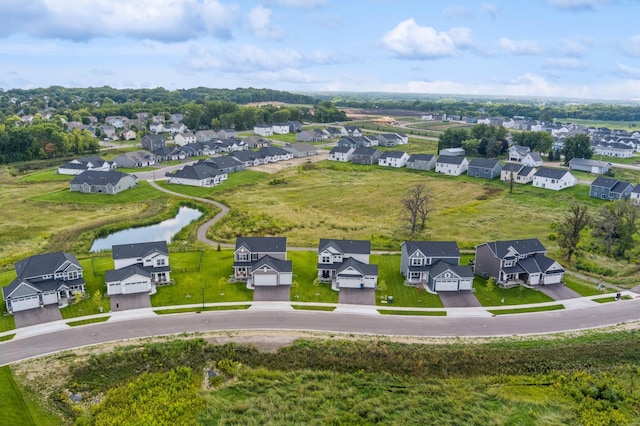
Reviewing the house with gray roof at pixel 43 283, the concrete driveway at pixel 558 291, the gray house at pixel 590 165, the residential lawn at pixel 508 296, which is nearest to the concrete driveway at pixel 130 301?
the house with gray roof at pixel 43 283

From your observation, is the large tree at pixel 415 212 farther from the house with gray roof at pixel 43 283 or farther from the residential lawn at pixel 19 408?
the residential lawn at pixel 19 408

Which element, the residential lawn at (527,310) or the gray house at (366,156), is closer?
the residential lawn at (527,310)

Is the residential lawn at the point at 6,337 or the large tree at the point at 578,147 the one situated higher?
the large tree at the point at 578,147

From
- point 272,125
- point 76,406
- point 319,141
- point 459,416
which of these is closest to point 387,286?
point 459,416

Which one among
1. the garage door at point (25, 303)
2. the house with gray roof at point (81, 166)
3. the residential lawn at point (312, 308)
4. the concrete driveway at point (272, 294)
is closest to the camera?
the garage door at point (25, 303)

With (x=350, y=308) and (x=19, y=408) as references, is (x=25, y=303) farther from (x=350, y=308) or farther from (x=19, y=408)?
(x=350, y=308)

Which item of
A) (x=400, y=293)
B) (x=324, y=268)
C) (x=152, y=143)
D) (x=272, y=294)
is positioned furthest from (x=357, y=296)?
(x=152, y=143)
